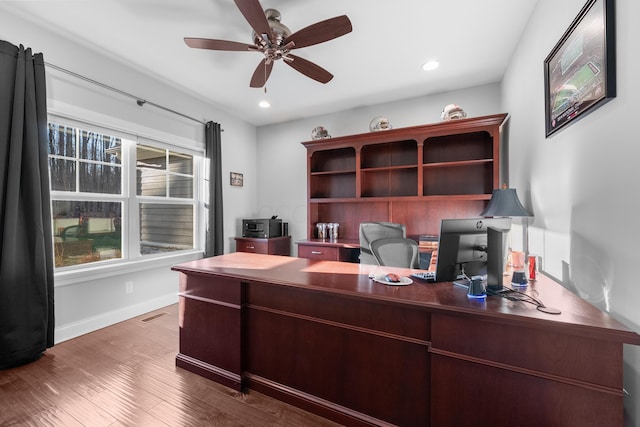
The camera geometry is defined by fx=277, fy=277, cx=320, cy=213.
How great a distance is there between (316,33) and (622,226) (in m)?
1.93

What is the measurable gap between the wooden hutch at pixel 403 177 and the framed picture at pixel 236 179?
1216mm

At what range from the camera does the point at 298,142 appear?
4520 mm

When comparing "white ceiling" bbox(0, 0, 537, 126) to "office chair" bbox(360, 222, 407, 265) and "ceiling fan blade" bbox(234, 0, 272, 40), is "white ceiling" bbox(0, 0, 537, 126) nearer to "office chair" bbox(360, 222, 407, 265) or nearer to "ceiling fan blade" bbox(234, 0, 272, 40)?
"ceiling fan blade" bbox(234, 0, 272, 40)

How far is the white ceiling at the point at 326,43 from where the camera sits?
2068 mm

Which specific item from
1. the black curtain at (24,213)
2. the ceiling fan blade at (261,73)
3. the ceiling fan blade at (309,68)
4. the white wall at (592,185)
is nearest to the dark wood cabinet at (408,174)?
the white wall at (592,185)

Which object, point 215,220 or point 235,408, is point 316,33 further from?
point 215,220

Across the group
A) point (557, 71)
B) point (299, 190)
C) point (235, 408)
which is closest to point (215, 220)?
point (299, 190)

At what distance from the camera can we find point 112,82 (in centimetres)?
281

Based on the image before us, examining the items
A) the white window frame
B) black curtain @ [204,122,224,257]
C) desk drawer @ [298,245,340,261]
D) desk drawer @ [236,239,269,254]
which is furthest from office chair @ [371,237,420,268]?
the white window frame

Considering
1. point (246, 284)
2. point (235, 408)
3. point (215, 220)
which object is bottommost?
point (235, 408)

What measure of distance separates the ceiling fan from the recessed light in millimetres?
1281

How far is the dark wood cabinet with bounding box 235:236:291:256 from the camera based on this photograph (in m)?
4.05

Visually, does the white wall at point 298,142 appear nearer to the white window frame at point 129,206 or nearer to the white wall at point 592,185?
A: the white window frame at point 129,206

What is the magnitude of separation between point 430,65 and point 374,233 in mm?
1828
